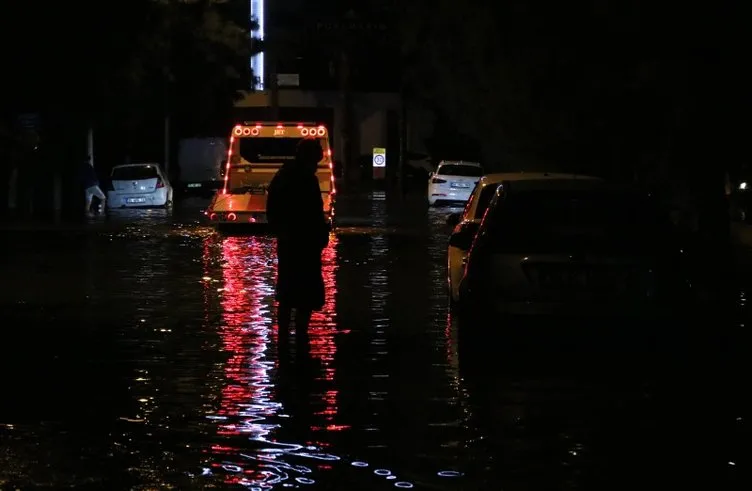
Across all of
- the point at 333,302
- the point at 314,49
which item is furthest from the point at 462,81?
the point at 314,49

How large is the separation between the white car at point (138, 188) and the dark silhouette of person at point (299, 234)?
112 feet

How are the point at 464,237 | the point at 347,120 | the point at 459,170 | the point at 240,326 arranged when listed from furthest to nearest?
the point at 347,120, the point at 459,170, the point at 240,326, the point at 464,237

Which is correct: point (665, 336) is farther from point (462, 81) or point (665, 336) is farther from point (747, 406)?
point (462, 81)

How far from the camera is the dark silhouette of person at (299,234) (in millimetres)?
13500

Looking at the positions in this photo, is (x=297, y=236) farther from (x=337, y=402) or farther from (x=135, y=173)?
(x=135, y=173)

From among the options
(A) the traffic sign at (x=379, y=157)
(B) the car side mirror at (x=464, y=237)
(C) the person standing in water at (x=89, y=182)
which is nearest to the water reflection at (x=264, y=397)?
(B) the car side mirror at (x=464, y=237)

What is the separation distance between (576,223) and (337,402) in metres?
2.75

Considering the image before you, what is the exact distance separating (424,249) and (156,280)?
7.82 meters

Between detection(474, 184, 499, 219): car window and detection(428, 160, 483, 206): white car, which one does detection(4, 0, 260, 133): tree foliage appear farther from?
detection(474, 184, 499, 219): car window

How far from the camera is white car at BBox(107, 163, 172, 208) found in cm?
4744

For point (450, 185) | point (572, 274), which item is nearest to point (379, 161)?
point (450, 185)

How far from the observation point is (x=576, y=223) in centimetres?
1293

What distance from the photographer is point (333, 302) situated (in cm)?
1875

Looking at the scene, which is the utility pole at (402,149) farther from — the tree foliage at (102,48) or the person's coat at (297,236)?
the person's coat at (297,236)
